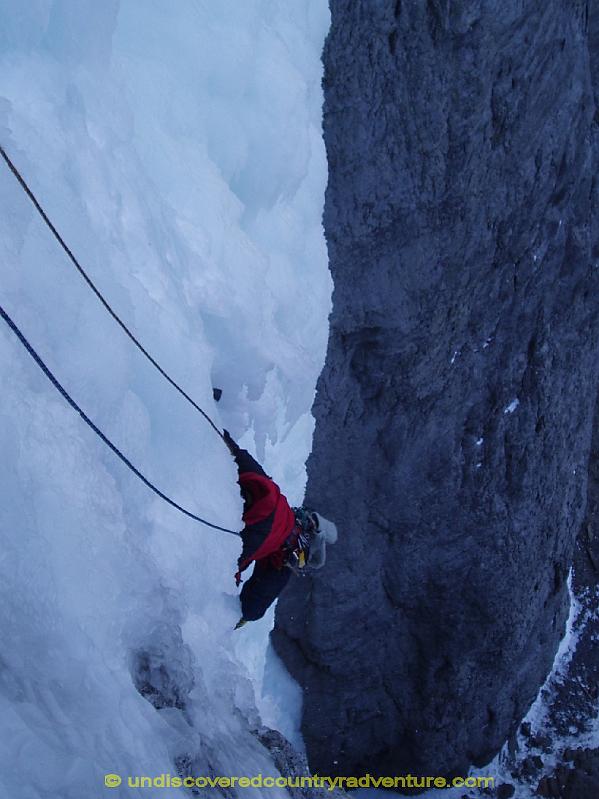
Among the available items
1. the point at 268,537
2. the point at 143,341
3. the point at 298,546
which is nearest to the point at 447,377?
the point at 298,546

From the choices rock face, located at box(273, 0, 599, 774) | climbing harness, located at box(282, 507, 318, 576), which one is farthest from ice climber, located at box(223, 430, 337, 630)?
rock face, located at box(273, 0, 599, 774)

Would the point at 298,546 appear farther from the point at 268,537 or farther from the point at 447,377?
the point at 447,377

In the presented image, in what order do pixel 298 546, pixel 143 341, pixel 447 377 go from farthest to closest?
pixel 447 377 → pixel 298 546 → pixel 143 341

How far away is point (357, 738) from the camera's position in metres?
7.77

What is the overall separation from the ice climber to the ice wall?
0.12m

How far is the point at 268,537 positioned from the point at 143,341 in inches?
48.5

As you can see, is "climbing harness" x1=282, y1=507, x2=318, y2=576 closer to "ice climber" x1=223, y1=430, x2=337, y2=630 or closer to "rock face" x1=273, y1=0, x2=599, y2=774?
"ice climber" x1=223, y1=430, x2=337, y2=630

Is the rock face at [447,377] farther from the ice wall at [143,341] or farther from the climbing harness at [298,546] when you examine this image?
the climbing harness at [298,546]

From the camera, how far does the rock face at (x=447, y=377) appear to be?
4.67 meters

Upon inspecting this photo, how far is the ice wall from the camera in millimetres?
1781

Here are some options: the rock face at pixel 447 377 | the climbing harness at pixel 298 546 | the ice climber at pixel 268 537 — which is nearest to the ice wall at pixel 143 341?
the ice climber at pixel 268 537

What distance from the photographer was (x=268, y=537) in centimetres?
329

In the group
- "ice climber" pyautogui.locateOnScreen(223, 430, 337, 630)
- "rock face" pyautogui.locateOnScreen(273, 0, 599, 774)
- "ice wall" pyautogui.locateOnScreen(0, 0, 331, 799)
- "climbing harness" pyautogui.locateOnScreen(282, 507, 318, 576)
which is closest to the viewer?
"ice wall" pyautogui.locateOnScreen(0, 0, 331, 799)

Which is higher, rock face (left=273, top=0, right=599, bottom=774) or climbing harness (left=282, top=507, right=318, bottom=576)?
rock face (left=273, top=0, right=599, bottom=774)
